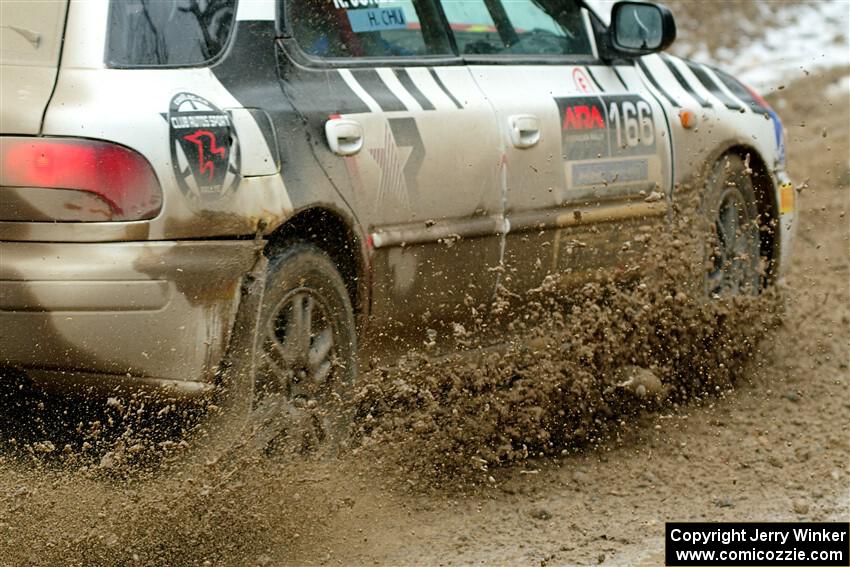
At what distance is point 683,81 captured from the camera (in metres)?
6.60

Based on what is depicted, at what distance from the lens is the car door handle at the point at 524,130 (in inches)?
215

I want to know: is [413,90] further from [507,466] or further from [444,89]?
[507,466]

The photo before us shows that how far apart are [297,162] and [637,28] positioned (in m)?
2.14

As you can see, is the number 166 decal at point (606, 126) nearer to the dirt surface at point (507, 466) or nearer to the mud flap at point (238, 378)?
the dirt surface at point (507, 466)

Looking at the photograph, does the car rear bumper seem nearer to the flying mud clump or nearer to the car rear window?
the car rear window

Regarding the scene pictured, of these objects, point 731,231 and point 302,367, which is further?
point 731,231

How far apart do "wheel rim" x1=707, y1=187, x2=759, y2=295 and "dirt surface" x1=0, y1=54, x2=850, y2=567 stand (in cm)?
14

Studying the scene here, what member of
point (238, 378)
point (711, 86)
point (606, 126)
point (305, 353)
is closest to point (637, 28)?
point (606, 126)

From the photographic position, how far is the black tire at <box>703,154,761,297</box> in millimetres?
6559

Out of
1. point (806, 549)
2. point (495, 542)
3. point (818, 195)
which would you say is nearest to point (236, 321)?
point (495, 542)

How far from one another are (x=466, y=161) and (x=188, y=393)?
149cm

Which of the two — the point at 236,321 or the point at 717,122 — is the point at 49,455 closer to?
the point at 236,321

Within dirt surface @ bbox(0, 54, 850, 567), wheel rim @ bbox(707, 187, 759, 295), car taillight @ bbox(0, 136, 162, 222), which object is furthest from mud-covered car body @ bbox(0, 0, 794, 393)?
wheel rim @ bbox(707, 187, 759, 295)

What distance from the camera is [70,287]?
13.3ft
